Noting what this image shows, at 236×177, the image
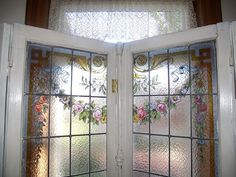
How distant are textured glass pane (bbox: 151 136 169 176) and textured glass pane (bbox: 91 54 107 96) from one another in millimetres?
483

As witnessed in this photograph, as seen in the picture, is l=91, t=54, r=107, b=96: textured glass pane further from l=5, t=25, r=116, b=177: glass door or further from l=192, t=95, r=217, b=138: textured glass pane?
l=192, t=95, r=217, b=138: textured glass pane

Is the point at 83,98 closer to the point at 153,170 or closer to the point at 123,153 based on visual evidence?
the point at 123,153

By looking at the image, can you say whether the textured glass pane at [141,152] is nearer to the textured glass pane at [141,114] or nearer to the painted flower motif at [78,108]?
the textured glass pane at [141,114]

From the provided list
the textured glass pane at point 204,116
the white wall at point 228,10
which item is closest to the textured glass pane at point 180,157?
the textured glass pane at point 204,116

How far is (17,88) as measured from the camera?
4.04 feet

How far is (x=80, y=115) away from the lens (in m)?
1.49

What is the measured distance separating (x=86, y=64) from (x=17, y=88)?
48cm

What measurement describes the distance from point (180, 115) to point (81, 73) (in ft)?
2.28

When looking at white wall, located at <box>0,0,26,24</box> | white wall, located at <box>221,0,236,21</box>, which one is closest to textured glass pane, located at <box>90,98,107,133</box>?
white wall, located at <box>0,0,26,24</box>

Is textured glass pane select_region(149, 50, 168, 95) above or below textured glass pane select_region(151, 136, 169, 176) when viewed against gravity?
above

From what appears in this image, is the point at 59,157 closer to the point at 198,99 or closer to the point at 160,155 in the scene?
the point at 160,155

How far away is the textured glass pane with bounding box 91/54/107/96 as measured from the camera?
1.56 metres

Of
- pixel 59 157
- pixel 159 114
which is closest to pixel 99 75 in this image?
pixel 159 114

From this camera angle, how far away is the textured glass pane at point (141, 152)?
152 centimetres
